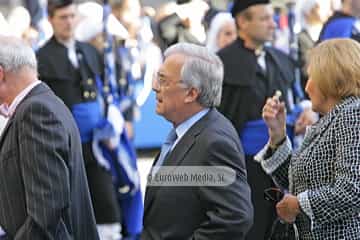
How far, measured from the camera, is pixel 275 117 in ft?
13.9

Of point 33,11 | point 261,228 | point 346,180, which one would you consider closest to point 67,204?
point 346,180

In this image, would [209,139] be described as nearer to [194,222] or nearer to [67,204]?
[194,222]

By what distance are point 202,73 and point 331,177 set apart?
0.69 m

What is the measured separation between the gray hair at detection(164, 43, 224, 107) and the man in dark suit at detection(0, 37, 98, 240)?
21.8 inches

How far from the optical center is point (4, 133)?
422 cm

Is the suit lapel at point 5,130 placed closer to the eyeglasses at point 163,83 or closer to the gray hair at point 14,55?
the gray hair at point 14,55

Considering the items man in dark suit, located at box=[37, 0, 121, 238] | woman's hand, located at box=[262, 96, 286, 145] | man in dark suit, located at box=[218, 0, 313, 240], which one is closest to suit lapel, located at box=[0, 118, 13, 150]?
woman's hand, located at box=[262, 96, 286, 145]

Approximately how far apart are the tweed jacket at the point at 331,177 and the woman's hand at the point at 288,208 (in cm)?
2

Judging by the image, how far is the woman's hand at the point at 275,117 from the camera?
13.9 ft

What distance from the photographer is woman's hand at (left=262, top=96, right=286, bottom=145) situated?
423 cm

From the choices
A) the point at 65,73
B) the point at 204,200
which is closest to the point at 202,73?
the point at 204,200

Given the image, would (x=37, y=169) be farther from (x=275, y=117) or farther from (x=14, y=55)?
(x=275, y=117)

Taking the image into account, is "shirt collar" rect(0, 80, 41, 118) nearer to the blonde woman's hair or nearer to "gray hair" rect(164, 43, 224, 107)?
"gray hair" rect(164, 43, 224, 107)

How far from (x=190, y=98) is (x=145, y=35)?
520cm
